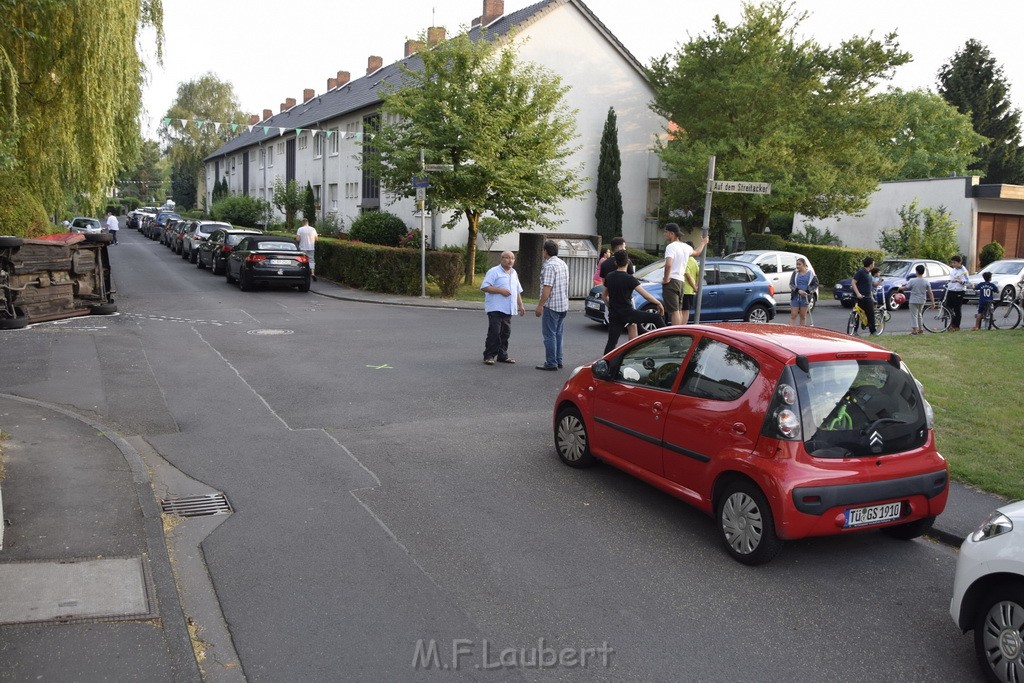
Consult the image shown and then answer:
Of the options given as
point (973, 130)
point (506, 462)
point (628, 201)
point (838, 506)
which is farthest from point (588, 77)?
point (973, 130)

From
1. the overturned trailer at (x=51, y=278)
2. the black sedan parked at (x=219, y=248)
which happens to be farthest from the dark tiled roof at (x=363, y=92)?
the overturned trailer at (x=51, y=278)

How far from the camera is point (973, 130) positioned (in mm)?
61281

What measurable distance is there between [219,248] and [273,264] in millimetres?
6883

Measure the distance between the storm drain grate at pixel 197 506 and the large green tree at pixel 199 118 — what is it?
7661cm

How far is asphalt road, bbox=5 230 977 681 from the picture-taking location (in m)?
4.38

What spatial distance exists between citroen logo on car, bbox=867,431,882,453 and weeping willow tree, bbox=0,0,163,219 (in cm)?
1293

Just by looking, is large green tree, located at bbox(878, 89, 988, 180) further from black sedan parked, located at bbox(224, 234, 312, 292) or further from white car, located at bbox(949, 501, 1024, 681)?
white car, located at bbox(949, 501, 1024, 681)

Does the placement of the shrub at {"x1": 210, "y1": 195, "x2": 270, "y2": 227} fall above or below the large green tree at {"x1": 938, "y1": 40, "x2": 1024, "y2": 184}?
below

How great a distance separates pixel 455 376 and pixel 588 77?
26060 millimetres

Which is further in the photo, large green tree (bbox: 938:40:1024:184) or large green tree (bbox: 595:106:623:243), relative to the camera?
large green tree (bbox: 938:40:1024:184)

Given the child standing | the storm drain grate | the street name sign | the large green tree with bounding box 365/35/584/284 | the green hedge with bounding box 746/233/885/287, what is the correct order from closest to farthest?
the storm drain grate, the street name sign, the child standing, the large green tree with bounding box 365/35/584/284, the green hedge with bounding box 746/233/885/287
